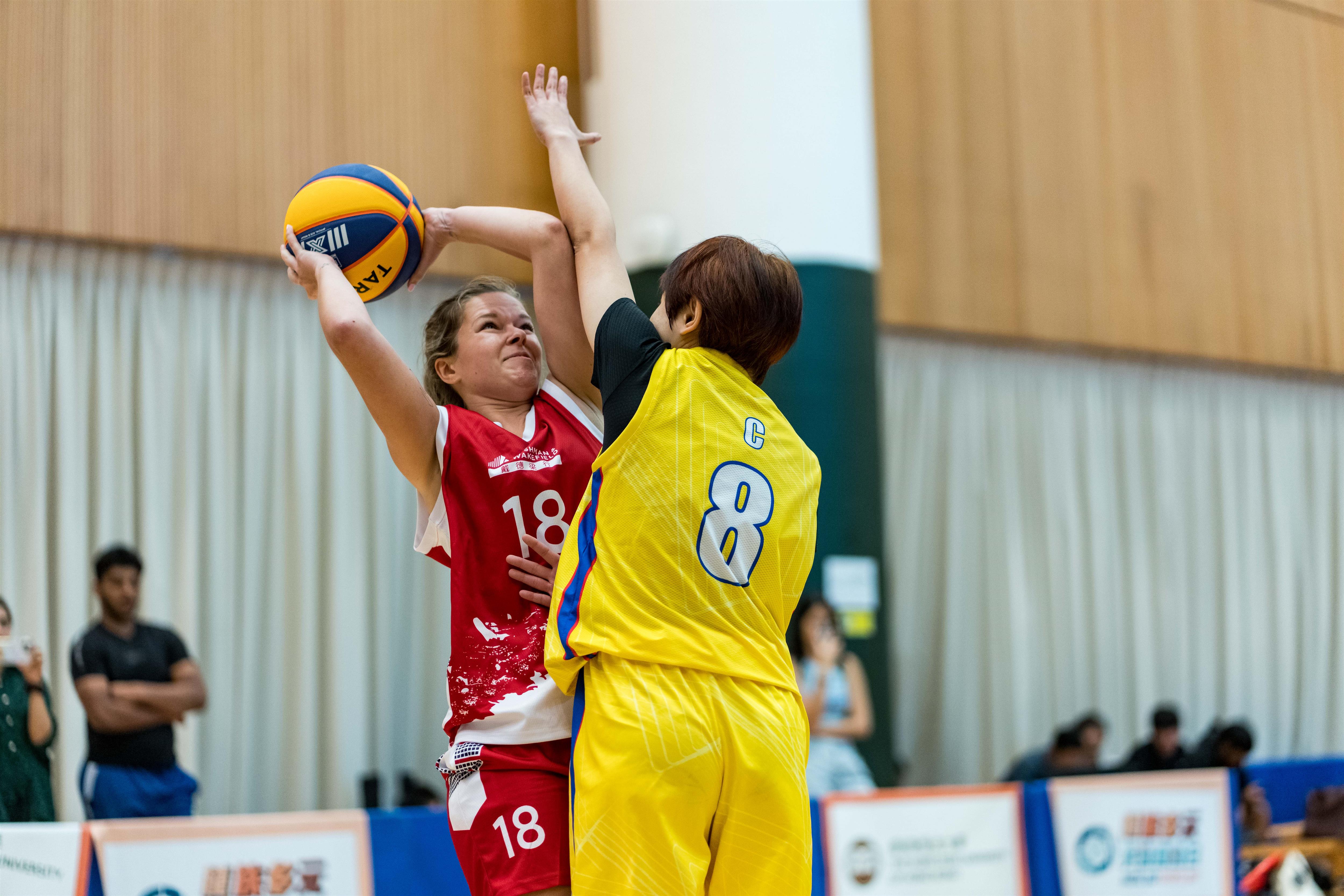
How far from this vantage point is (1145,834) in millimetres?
6082

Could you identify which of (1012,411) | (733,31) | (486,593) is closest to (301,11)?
(733,31)

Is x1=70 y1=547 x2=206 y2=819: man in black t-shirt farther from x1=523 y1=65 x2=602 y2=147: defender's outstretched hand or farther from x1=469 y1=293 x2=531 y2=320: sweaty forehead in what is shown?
x1=523 y1=65 x2=602 y2=147: defender's outstretched hand

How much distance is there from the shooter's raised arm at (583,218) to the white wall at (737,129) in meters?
4.92

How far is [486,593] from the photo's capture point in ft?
8.07

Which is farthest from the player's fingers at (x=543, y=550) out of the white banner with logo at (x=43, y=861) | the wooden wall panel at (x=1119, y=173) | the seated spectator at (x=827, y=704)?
the wooden wall panel at (x=1119, y=173)

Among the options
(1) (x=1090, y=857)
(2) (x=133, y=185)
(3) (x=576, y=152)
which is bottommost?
(1) (x=1090, y=857)

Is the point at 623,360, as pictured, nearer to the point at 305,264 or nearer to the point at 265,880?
the point at 305,264

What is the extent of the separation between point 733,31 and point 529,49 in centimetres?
126

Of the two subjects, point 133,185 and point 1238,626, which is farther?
point 1238,626

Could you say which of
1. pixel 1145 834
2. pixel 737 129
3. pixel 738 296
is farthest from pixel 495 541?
pixel 737 129

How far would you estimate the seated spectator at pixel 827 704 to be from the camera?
7.07 metres

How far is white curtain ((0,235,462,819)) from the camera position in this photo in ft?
22.9

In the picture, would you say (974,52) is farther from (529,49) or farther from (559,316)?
(559,316)

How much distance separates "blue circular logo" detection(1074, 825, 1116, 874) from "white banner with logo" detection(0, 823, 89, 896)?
3.90 metres
